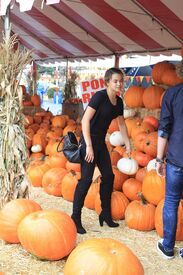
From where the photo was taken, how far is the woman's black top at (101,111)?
3.35 metres

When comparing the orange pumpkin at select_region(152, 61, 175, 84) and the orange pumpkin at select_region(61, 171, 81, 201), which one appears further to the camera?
the orange pumpkin at select_region(152, 61, 175, 84)

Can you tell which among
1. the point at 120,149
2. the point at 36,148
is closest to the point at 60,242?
the point at 120,149

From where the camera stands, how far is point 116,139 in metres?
5.16

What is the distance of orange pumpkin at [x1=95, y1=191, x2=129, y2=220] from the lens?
3.88 metres

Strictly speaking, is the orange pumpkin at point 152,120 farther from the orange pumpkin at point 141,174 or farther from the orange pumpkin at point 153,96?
the orange pumpkin at point 141,174

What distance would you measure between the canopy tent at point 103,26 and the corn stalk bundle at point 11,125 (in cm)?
175

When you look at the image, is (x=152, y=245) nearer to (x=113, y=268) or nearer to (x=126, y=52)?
(x=113, y=268)

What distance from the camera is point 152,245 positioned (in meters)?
3.29

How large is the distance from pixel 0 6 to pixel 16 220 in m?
1.99

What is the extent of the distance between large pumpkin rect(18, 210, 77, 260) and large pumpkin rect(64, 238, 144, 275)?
1.41ft

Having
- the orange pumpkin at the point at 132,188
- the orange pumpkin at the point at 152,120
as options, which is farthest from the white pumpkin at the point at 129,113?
the orange pumpkin at the point at 132,188

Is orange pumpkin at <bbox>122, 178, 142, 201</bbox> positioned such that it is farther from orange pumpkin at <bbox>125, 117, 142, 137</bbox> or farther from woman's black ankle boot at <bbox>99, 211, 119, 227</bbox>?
orange pumpkin at <bbox>125, 117, 142, 137</bbox>

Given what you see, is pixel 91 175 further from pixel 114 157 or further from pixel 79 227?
pixel 114 157

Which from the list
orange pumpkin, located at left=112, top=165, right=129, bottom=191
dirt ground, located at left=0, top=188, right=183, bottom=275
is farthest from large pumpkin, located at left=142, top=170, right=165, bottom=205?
orange pumpkin, located at left=112, top=165, right=129, bottom=191
